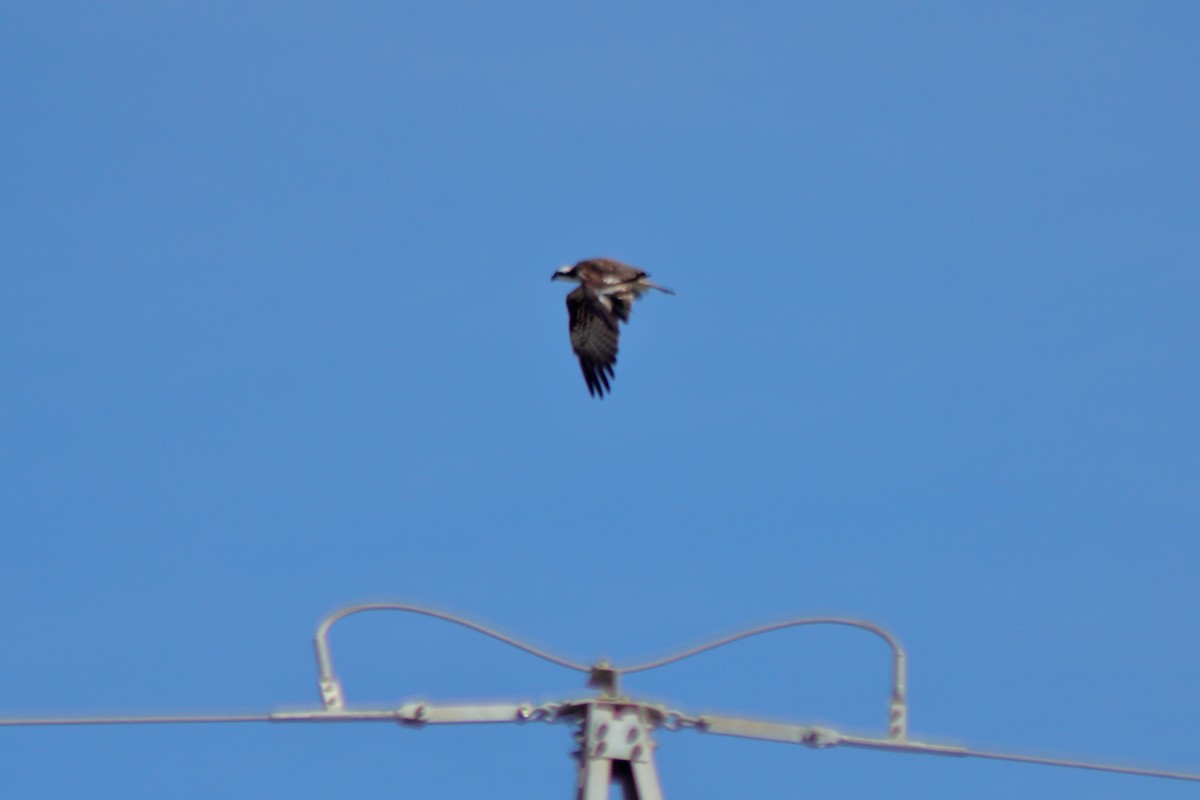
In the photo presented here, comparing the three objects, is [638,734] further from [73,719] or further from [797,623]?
[73,719]

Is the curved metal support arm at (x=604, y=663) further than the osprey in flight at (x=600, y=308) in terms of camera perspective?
Answer: No

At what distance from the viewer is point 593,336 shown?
17.3 metres

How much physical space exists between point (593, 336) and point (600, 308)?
0.85 ft

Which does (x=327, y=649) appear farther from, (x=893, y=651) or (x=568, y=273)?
(x=568, y=273)

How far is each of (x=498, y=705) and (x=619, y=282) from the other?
1038 centimetres

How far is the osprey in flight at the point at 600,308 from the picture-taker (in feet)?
56.0

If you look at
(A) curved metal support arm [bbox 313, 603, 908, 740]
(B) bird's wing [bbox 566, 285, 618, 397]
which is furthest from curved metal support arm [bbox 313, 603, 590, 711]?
(B) bird's wing [bbox 566, 285, 618, 397]

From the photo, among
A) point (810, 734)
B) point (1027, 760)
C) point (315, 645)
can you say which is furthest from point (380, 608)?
point (1027, 760)

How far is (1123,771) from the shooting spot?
304 inches

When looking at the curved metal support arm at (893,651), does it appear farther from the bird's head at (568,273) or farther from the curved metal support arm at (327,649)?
the bird's head at (568,273)

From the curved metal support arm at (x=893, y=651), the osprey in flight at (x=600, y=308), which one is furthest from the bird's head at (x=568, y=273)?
the curved metal support arm at (x=893, y=651)

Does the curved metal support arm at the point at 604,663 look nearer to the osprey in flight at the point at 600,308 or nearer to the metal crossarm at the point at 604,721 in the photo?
the metal crossarm at the point at 604,721

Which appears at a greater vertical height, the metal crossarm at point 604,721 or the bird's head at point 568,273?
the bird's head at point 568,273

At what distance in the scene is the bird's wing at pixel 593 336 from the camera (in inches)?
668
